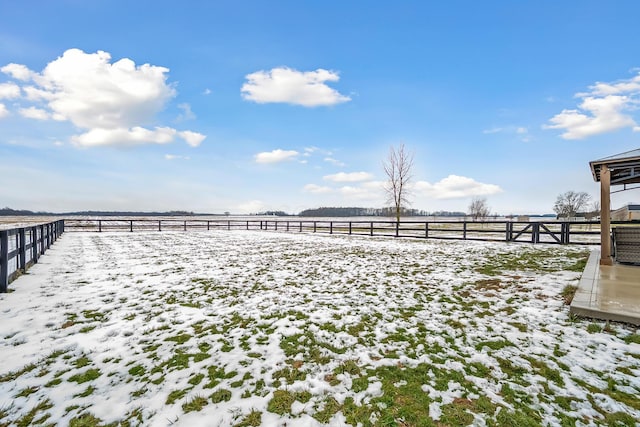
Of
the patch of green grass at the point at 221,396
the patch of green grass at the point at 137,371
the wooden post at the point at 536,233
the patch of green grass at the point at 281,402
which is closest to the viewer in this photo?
the patch of green grass at the point at 281,402

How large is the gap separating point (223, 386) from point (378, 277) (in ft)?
17.0

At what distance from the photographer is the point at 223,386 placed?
2.87 m

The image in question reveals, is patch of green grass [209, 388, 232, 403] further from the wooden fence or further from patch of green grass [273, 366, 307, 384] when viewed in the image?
the wooden fence

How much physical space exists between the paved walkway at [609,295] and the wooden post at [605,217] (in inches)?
19.9

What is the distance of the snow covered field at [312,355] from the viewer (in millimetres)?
2498

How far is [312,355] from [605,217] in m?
9.05

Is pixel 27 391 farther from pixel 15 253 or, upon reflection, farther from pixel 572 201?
pixel 572 201

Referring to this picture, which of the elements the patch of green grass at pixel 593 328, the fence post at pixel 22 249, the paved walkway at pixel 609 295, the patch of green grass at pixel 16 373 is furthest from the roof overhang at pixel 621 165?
the fence post at pixel 22 249

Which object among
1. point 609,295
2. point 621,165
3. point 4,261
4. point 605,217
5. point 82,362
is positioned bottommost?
point 82,362

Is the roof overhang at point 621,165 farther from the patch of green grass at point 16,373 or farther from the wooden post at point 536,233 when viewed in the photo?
the patch of green grass at point 16,373

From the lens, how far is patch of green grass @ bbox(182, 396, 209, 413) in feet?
8.30

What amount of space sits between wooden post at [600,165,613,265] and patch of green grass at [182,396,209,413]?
390 inches

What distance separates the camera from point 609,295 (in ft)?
16.4

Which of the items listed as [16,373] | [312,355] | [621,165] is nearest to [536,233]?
[621,165]
